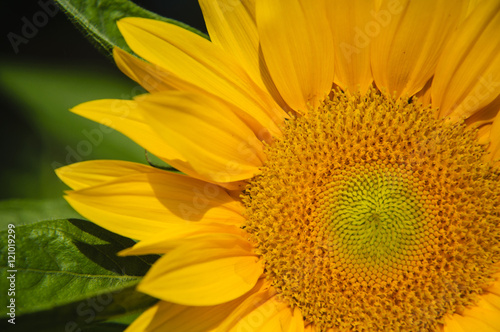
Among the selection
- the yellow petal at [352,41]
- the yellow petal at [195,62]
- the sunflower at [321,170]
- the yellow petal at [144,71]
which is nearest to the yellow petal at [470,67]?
the sunflower at [321,170]

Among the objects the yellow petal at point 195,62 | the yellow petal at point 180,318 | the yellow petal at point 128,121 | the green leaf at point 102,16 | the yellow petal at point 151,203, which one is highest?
the green leaf at point 102,16

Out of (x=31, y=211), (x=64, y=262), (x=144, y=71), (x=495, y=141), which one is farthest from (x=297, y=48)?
(x=31, y=211)

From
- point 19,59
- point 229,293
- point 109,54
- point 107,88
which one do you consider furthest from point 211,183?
point 19,59

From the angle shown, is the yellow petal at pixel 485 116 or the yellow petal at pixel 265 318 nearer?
the yellow petal at pixel 265 318

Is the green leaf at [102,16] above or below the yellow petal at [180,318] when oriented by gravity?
above

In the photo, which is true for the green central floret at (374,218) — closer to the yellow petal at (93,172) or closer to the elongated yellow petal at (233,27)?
the elongated yellow petal at (233,27)

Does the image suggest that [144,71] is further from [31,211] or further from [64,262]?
[31,211]

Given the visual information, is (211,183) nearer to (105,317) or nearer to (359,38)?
(105,317)
